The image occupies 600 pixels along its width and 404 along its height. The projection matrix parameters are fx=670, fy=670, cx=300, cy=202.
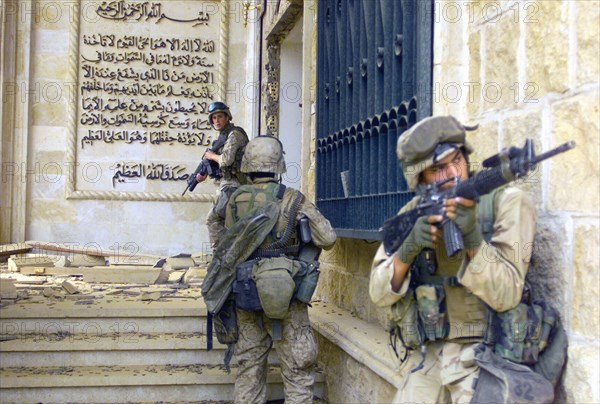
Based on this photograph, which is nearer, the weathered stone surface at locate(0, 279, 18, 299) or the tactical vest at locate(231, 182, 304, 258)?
the tactical vest at locate(231, 182, 304, 258)

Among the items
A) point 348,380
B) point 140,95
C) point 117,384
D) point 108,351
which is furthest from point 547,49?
point 140,95

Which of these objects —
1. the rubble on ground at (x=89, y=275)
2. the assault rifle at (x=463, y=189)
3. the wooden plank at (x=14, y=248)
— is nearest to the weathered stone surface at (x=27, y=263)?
the rubble on ground at (x=89, y=275)

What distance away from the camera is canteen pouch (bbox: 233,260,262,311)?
418 centimetres

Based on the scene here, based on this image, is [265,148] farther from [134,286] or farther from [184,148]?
[184,148]

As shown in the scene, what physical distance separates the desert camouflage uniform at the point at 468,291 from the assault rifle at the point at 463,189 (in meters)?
0.13

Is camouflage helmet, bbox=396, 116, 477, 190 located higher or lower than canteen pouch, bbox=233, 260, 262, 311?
higher

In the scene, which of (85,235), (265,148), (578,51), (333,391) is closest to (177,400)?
(333,391)

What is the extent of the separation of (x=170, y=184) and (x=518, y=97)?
26.2 ft

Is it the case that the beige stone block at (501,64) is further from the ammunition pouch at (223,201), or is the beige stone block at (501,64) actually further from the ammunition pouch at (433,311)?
the ammunition pouch at (223,201)

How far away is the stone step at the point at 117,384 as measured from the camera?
15.6ft

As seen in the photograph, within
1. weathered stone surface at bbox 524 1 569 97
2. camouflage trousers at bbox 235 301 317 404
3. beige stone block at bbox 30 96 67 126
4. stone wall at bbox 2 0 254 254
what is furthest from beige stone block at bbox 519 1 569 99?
beige stone block at bbox 30 96 67 126

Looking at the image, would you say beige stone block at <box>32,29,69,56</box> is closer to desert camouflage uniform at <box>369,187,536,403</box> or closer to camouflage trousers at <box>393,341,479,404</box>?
desert camouflage uniform at <box>369,187,536,403</box>

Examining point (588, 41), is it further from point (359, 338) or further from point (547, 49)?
point (359, 338)

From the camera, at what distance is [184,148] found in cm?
1032
